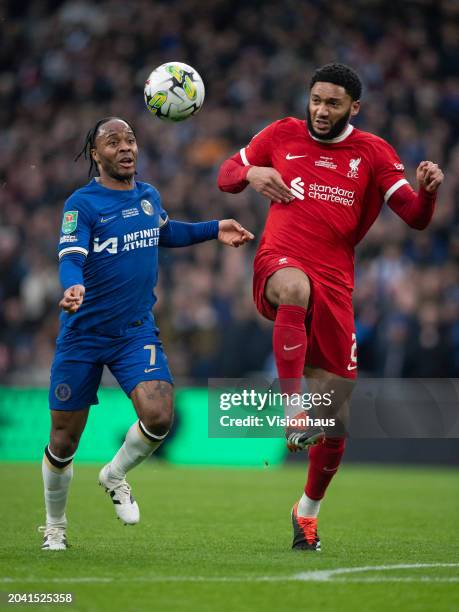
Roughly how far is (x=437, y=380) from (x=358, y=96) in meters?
7.56

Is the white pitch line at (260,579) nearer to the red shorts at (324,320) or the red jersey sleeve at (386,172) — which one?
the red shorts at (324,320)

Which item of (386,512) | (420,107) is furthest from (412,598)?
(420,107)

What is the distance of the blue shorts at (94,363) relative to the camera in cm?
732

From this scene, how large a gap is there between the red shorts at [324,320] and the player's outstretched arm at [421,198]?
645mm

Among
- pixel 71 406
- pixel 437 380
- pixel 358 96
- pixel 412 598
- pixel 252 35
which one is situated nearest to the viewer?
pixel 412 598

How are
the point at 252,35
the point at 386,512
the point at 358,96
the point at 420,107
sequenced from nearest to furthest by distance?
the point at 358,96 < the point at 386,512 < the point at 420,107 < the point at 252,35

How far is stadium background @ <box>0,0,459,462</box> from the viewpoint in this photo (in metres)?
16.1

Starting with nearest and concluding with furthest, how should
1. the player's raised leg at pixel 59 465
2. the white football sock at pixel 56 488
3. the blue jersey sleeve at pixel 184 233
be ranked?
the player's raised leg at pixel 59 465 → the white football sock at pixel 56 488 → the blue jersey sleeve at pixel 184 233

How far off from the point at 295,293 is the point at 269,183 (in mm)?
766

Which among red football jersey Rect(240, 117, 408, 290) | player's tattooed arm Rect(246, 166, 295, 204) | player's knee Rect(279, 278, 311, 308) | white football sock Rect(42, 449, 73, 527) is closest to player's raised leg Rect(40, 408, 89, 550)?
white football sock Rect(42, 449, 73, 527)

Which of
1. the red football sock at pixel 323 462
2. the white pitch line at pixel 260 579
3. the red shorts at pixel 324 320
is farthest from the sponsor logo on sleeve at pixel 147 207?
the white pitch line at pixel 260 579

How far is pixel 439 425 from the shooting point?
15.0 meters

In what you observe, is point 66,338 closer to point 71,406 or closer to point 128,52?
point 71,406

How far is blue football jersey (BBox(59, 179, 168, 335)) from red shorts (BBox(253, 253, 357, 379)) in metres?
0.74
